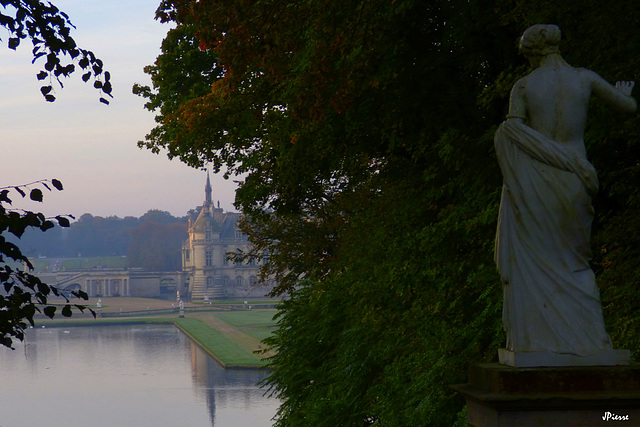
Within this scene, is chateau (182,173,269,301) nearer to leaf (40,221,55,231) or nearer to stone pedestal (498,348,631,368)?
leaf (40,221,55,231)

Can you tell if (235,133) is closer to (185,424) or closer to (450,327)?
(450,327)

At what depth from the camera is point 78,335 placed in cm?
10062

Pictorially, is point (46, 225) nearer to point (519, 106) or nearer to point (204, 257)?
point (519, 106)

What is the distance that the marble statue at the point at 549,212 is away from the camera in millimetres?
5164

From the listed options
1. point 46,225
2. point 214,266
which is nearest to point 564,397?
point 46,225

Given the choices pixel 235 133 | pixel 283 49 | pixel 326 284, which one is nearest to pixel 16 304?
pixel 283 49

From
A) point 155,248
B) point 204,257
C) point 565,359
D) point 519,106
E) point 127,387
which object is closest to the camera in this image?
point 565,359

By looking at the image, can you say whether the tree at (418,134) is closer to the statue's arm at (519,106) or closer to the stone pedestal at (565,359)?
the stone pedestal at (565,359)

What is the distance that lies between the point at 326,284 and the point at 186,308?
4363 inches

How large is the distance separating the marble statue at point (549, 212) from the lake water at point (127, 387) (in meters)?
33.3

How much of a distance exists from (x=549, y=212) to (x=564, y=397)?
1.00m

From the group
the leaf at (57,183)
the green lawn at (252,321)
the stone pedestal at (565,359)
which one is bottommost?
the green lawn at (252,321)

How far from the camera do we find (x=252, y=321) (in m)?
99.1

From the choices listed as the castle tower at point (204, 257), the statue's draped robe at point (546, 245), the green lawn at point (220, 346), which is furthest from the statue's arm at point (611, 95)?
the castle tower at point (204, 257)
